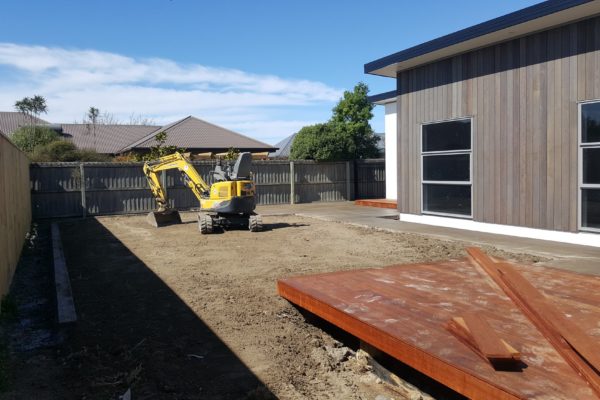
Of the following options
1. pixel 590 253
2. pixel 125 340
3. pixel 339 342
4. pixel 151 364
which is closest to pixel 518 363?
pixel 339 342

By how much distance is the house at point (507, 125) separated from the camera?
10.2 m

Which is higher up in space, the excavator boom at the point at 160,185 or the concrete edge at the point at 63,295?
the excavator boom at the point at 160,185

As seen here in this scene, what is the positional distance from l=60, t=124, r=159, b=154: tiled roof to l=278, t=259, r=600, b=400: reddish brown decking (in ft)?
126

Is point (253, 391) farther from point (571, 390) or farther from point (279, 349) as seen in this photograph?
point (571, 390)

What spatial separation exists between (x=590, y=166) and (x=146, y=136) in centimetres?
3600

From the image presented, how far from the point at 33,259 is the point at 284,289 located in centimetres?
675

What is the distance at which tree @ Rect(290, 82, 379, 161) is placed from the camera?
82.0ft

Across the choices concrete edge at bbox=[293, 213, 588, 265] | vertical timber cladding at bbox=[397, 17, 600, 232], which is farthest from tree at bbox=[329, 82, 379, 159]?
vertical timber cladding at bbox=[397, 17, 600, 232]

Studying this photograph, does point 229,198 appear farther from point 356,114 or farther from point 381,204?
point 356,114

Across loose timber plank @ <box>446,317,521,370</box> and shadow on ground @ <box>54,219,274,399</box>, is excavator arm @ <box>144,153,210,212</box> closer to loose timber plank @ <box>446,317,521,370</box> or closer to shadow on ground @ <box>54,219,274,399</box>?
shadow on ground @ <box>54,219,274,399</box>

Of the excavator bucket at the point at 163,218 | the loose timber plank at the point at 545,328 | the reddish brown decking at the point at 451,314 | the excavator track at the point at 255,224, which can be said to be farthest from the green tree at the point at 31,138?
the loose timber plank at the point at 545,328

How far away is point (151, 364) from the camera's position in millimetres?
4770

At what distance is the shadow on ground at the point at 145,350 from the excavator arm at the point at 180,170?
6.99 metres

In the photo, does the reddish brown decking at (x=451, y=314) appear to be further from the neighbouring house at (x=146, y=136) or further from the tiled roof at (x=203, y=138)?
the tiled roof at (x=203, y=138)
